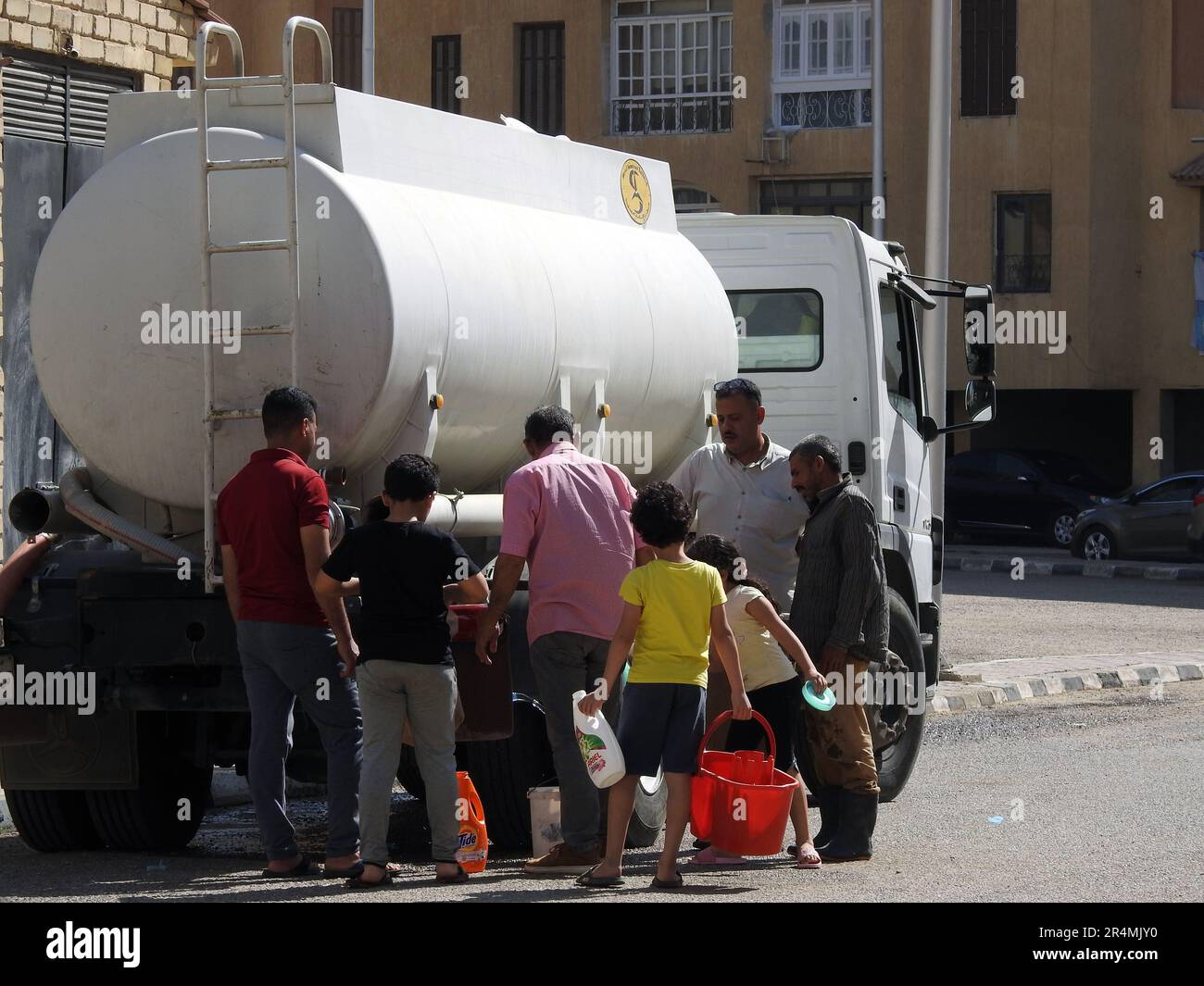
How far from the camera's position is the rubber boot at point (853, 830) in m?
8.65

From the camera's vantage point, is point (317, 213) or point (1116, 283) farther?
point (1116, 283)

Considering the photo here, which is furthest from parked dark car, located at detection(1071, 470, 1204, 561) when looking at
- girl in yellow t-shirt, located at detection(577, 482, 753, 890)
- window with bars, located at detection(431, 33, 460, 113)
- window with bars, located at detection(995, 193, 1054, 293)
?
girl in yellow t-shirt, located at detection(577, 482, 753, 890)

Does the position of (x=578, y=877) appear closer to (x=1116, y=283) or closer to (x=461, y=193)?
(x=461, y=193)

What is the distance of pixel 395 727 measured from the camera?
26.0 feet

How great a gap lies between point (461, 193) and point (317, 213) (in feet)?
3.85

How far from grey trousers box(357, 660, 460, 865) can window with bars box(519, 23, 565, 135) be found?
33069 millimetres

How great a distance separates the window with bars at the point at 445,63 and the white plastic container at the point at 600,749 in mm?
34338

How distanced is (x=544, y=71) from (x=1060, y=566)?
1663 cm

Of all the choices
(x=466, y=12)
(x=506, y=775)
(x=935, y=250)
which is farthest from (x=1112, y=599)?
(x=466, y=12)

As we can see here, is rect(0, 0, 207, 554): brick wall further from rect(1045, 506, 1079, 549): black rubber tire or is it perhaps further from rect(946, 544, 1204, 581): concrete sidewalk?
rect(1045, 506, 1079, 549): black rubber tire

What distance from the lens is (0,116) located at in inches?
537

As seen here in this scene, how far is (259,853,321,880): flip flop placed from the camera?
26.9 feet

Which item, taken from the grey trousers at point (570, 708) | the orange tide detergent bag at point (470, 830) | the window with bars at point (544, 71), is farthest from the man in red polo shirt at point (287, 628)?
the window with bars at point (544, 71)

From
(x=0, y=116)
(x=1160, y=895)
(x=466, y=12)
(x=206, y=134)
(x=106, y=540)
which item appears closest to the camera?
(x=1160, y=895)
